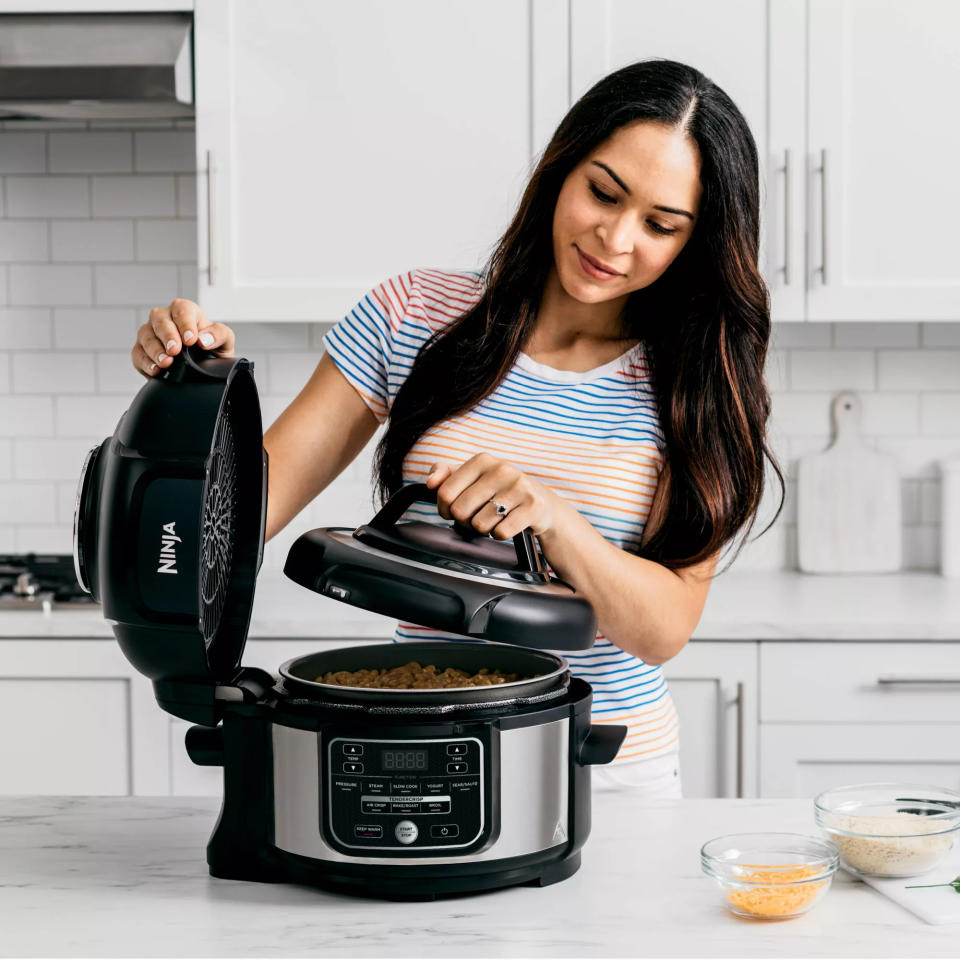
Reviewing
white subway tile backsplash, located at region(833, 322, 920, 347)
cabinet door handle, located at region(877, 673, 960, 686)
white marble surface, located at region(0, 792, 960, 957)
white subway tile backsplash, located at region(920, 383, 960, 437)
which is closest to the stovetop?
white marble surface, located at region(0, 792, 960, 957)

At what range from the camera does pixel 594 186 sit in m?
1.39

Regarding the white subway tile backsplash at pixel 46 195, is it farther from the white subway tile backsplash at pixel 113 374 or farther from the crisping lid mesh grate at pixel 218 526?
the crisping lid mesh grate at pixel 218 526

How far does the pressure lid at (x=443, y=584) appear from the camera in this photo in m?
0.90

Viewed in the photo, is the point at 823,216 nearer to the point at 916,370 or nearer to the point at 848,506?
the point at 916,370

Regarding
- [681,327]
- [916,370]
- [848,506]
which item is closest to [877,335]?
[916,370]

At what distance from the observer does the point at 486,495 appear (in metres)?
1.06

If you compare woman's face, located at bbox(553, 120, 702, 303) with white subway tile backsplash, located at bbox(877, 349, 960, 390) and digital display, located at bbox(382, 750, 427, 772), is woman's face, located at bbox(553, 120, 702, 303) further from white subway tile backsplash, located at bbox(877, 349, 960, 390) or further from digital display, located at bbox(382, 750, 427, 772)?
white subway tile backsplash, located at bbox(877, 349, 960, 390)

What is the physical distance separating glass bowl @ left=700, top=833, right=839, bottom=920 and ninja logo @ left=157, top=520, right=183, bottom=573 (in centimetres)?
48

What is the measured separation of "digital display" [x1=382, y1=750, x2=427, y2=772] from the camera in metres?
0.95

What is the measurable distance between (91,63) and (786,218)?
4.73 feet

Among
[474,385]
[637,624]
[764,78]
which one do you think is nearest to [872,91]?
[764,78]

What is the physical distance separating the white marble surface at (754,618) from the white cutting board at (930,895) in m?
1.19

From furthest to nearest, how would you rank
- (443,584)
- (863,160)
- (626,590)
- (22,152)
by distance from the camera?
(22,152) < (863,160) < (626,590) < (443,584)

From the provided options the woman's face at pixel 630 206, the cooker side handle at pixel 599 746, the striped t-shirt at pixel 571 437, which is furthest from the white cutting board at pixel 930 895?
the woman's face at pixel 630 206
